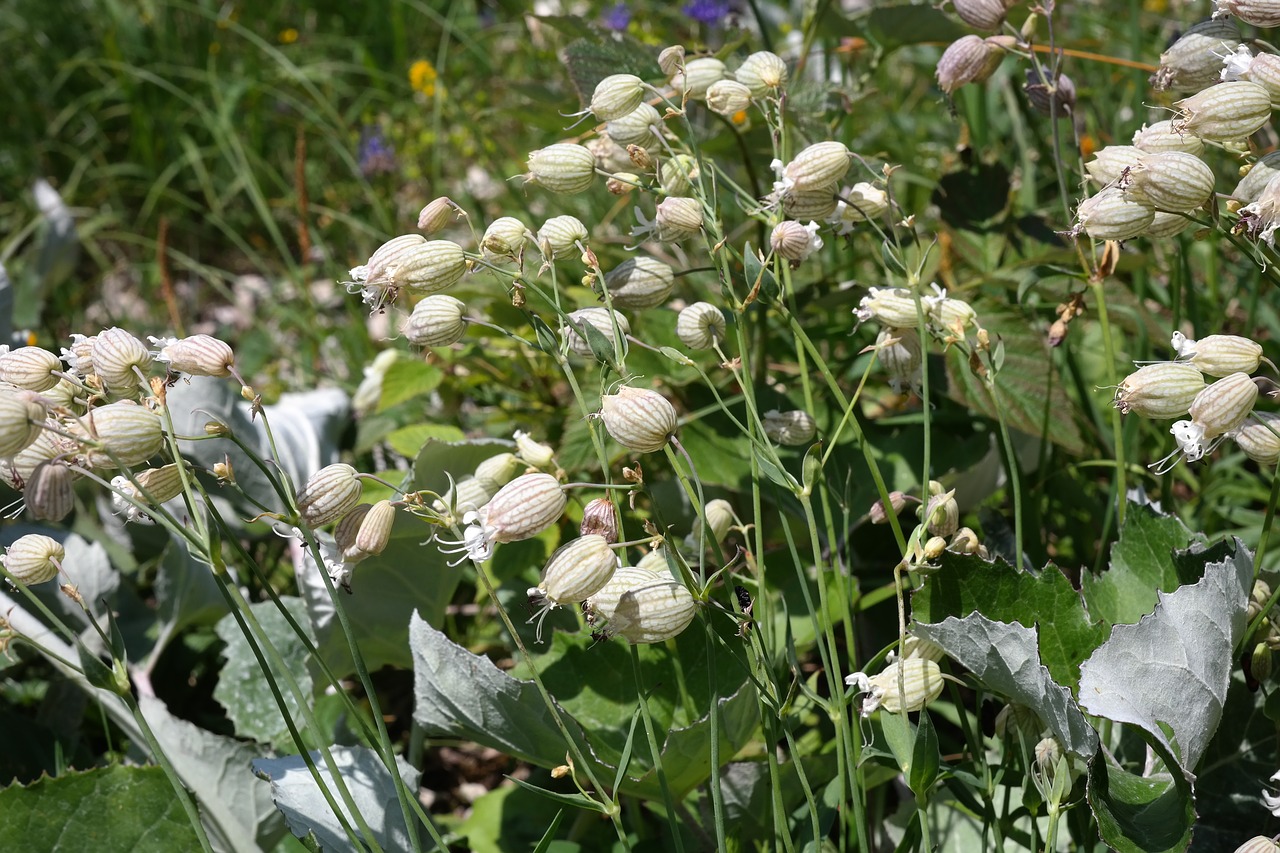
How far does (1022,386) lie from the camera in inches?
53.2

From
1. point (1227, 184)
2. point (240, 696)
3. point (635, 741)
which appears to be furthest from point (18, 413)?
point (1227, 184)

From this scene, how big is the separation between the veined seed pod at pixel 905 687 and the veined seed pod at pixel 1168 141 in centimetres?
46

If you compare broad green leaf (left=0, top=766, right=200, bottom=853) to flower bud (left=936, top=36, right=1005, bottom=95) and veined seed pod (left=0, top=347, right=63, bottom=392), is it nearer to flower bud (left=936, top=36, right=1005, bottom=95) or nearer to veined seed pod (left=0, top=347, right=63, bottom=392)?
veined seed pod (left=0, top=347, right=63, bottom=392)

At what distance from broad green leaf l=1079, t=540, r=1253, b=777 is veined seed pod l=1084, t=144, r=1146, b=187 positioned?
0.33 metres

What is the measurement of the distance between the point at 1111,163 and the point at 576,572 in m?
0.58

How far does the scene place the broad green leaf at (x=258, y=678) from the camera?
140cm

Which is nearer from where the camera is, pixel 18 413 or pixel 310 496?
pixel 18 413

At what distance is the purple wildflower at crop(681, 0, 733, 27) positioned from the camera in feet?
10.2

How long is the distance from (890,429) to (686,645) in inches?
21.1

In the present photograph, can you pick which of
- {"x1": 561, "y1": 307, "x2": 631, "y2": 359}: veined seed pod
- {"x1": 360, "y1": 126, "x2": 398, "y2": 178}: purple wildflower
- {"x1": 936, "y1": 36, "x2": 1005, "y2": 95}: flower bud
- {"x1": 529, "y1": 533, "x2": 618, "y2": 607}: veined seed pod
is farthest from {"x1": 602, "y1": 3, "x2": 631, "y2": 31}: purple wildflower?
{"x1": 529, "y1": 533, "x2": 618, "y2": 607}: veined seed pod

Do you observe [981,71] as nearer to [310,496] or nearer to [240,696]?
[310,496]

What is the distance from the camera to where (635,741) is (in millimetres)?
A: 1066

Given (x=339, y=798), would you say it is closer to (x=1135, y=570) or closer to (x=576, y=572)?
(x=576, y=572)

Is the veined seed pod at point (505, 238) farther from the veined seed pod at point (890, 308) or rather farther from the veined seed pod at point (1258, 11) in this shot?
the veined seed pod at point (1258, 11)
